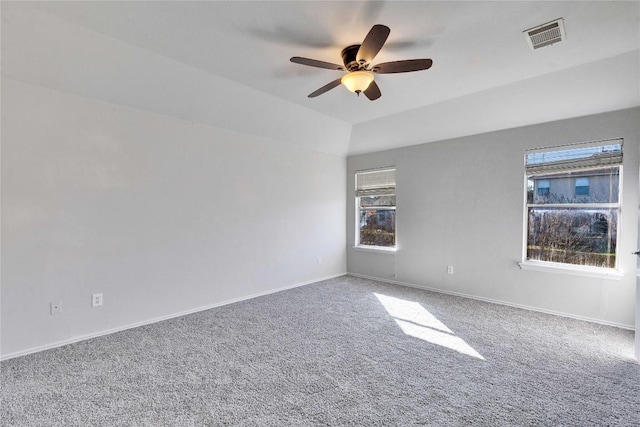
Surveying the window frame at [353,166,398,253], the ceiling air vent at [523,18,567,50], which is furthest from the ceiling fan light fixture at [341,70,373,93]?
the window frame at [353,166,398,253]

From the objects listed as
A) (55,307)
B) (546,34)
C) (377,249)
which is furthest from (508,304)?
(55,307)

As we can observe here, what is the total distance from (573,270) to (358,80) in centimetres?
329

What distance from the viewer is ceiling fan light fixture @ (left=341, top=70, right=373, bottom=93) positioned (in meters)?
2.43

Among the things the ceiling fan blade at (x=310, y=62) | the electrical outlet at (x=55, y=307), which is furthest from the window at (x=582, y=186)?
the electrical outlet at (x=55, y=307)

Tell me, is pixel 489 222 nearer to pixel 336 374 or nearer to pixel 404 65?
pixel 404 65

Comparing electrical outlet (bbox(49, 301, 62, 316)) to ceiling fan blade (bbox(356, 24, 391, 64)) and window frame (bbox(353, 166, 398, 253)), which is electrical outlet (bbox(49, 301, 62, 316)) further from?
window frame (bbox(353, 166, 398, 253))

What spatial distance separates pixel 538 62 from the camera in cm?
276

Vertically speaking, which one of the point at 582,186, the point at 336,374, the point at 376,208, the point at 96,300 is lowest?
the point at 336,374

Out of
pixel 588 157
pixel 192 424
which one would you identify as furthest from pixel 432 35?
pixel 192 424

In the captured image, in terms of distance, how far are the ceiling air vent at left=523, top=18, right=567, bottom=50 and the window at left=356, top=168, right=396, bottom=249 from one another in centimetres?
280

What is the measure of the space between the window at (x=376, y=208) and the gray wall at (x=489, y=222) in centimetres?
20

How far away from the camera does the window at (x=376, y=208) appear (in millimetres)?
5156

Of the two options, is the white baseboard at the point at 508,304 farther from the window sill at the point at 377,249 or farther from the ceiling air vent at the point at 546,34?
the ceiling air vent at the point at 546,34

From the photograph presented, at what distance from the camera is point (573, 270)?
342 centimetres
